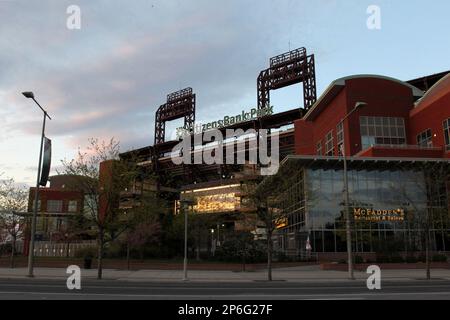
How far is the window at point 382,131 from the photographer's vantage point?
56.4 meters

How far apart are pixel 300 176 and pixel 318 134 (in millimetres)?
20902

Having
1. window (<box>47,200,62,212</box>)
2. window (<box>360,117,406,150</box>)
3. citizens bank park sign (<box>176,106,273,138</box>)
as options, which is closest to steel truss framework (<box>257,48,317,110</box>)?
citizens bank park sign (<box>176,106,273,138</box>)

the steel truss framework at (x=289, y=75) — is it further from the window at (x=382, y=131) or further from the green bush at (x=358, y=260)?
the green bush at (x=358, y=260)

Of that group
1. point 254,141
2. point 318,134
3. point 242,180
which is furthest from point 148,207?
point 254,141

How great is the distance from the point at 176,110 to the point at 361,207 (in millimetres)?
70398

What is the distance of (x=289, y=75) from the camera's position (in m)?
89.8

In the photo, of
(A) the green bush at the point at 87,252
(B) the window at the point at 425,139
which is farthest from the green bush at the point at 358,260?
(A) the green bush at the point at 87,252

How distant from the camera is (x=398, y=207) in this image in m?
47.2

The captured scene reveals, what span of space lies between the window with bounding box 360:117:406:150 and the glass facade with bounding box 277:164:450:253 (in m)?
8.34

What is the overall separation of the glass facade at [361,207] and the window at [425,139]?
24.3 feet

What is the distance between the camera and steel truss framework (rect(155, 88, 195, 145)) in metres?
108

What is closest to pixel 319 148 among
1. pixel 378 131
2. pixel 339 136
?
pixel 339 136

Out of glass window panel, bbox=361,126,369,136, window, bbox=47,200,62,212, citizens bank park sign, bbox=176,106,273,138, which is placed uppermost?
citizens bank park sign, bbox=176,106,273,138

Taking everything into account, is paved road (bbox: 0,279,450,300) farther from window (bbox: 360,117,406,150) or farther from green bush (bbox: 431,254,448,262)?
window (bbox: 360,117,406,150)
